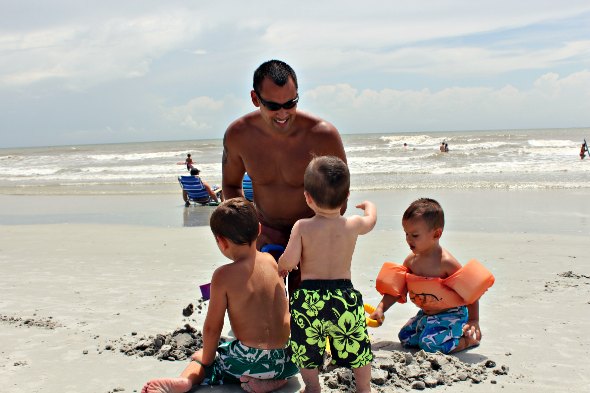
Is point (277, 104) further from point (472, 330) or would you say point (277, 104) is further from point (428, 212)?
point (472, 330)

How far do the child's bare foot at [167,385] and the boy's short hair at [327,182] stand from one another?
127 cm

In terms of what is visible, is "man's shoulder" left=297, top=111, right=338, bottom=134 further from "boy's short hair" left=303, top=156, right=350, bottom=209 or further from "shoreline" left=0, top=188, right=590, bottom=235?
"shoreline" left=0, top=188, right=590, bottom=235

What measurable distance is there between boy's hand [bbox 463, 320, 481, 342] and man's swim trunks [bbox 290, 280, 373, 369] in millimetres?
1212

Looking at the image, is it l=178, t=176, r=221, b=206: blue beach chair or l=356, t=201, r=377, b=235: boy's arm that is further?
l=178, t=176, r=221, b=206: blue beach chair

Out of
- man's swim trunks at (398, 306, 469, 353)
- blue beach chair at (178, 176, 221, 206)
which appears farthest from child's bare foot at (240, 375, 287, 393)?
blue beach chair at (178, 176, 221, 206)

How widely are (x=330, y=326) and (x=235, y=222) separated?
79cm

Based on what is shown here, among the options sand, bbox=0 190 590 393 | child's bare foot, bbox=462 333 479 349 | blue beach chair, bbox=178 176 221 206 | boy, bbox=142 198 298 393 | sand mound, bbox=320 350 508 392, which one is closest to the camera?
boy, bbox=142 198 298 393

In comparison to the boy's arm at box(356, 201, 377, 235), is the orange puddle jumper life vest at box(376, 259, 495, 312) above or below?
below

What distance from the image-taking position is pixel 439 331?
4.31m

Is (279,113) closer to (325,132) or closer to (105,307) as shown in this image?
(325,132)

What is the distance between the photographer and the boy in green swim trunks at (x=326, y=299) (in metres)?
3.43

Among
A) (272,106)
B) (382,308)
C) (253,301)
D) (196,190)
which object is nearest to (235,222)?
(253,301)

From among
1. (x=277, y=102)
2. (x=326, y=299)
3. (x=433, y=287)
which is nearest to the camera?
(x=326, y=299)

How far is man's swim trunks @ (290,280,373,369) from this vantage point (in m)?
3.42
